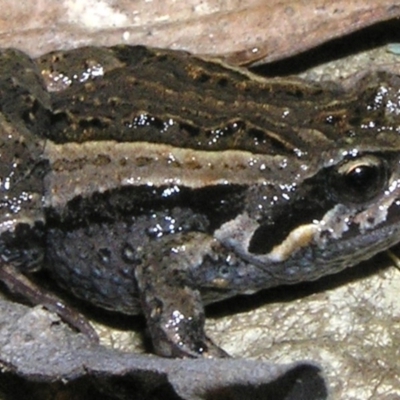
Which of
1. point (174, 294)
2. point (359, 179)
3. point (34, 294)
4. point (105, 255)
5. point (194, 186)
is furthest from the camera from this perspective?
point (34, 294)

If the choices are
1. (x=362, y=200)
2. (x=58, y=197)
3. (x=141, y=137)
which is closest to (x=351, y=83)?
(x=362, y=200)

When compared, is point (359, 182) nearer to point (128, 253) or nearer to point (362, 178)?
point (362, 178)

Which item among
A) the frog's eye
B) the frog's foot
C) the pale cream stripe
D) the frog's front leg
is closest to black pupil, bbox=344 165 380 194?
the frog's eye

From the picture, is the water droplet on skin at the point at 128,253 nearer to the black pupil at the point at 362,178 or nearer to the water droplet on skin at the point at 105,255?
the water droplet on skin at the point at 105,255

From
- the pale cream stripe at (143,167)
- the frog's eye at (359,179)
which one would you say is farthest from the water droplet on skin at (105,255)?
the frog's eye at (359,179)

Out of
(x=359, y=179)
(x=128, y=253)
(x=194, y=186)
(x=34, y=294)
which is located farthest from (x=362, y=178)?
(x=34, y=294)

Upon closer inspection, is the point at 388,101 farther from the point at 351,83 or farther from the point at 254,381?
the point at 254,381

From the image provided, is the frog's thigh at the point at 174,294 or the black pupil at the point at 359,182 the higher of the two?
the black pupil at the point at 359,182

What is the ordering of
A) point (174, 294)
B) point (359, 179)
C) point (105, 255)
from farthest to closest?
point (105, 255), point (174, 294), point (359, 179)
